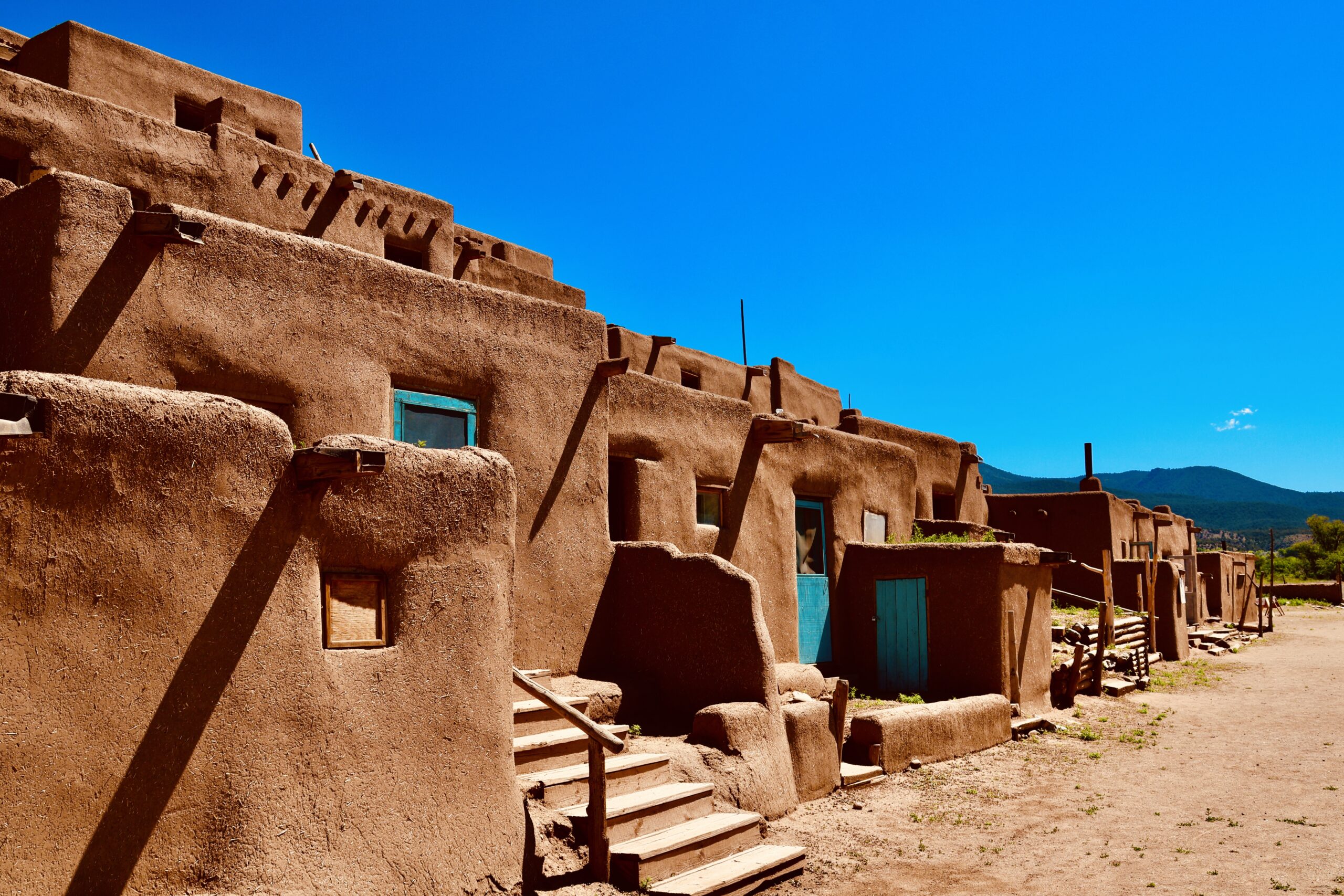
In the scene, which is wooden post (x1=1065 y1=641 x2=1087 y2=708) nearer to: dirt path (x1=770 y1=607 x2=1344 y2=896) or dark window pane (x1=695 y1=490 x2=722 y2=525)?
dirt path (x1=770 y1=607 x2=1344 y2=896)

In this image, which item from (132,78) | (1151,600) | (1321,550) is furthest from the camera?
(1321,550)

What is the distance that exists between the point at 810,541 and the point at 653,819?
26.2 ft

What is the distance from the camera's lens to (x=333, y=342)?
9414mm

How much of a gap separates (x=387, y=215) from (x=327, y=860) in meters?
8.81

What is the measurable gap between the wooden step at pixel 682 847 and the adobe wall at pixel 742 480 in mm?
4307

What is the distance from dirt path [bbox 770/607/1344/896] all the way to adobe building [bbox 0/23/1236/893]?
791 mm

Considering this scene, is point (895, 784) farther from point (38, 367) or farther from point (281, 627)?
point (38, 367)

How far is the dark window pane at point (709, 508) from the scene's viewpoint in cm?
1404

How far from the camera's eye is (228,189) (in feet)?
37.3

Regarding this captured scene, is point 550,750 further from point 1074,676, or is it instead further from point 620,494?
point 1074,676

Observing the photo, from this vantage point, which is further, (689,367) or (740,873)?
(689,367)

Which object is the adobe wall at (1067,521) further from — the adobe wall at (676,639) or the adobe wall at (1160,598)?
the adobe wall at (676,639)

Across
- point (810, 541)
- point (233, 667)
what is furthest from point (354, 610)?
point (810, 541)

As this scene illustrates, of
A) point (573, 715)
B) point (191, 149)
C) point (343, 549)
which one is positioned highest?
point (191, 149)
